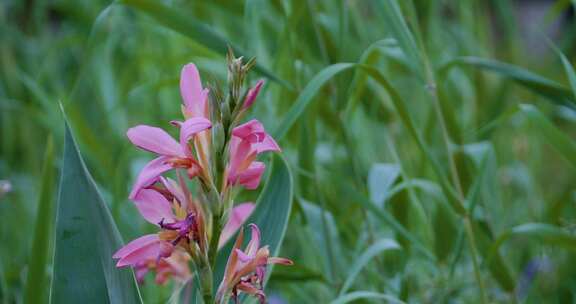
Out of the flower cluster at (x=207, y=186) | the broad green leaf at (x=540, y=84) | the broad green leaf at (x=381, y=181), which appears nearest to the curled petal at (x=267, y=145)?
the flower cluster at (x=207, y=186)

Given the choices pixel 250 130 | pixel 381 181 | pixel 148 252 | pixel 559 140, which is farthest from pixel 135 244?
pixel 381 181

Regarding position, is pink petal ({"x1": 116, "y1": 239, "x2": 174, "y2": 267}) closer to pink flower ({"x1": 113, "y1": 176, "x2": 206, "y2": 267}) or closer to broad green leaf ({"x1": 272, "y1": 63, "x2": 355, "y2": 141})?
pink flower ({"x1": 113, "y1": 176, "x2": 206, "y2": 267})

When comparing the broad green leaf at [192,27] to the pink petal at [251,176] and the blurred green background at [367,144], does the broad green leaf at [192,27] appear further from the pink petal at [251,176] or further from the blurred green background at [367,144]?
the pink petal at [251,176]

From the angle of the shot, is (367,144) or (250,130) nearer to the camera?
(250,130)

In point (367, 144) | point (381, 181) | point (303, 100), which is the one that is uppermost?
point (303, 100)

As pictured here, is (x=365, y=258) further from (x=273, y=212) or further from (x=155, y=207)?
(x=155, y=207)

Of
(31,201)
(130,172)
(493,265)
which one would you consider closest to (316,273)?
(493,265)
